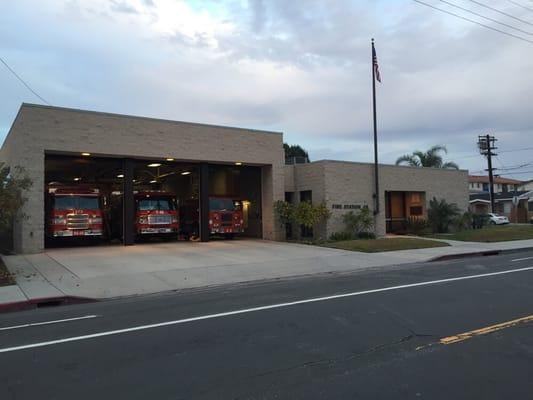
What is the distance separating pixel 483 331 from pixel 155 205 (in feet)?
70.1

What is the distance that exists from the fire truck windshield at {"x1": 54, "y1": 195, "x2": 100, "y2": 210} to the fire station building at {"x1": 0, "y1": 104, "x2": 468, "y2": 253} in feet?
2.11

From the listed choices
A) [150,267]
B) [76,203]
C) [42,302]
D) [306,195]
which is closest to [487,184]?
[306,195]

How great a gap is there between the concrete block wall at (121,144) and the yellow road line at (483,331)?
17.2m

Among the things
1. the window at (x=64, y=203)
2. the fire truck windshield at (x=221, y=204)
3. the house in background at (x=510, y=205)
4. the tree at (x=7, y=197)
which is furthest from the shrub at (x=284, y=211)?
the house in background at (x=510, y=205)

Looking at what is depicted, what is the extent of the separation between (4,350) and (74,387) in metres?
2.43

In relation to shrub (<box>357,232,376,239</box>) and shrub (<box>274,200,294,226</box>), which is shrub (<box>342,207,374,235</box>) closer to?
shrub (<box>357,232,376,239</box>)

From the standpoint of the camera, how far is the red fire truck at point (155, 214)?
26.8 metres

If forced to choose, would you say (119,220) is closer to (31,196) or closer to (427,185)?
(31,196)

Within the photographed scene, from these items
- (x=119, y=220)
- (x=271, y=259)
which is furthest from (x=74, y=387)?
(x=119, y=220)

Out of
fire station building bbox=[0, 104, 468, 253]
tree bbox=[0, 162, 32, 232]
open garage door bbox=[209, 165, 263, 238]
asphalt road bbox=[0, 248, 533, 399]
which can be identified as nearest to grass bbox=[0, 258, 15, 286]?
tree bbox=[0, 162, 32, 232]

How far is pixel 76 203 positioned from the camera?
24.5 metres

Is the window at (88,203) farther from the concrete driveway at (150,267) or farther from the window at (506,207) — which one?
the window at (506,207)

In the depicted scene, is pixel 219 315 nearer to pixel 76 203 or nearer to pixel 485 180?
pixel 76 203

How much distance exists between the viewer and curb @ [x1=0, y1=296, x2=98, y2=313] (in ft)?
37.6
